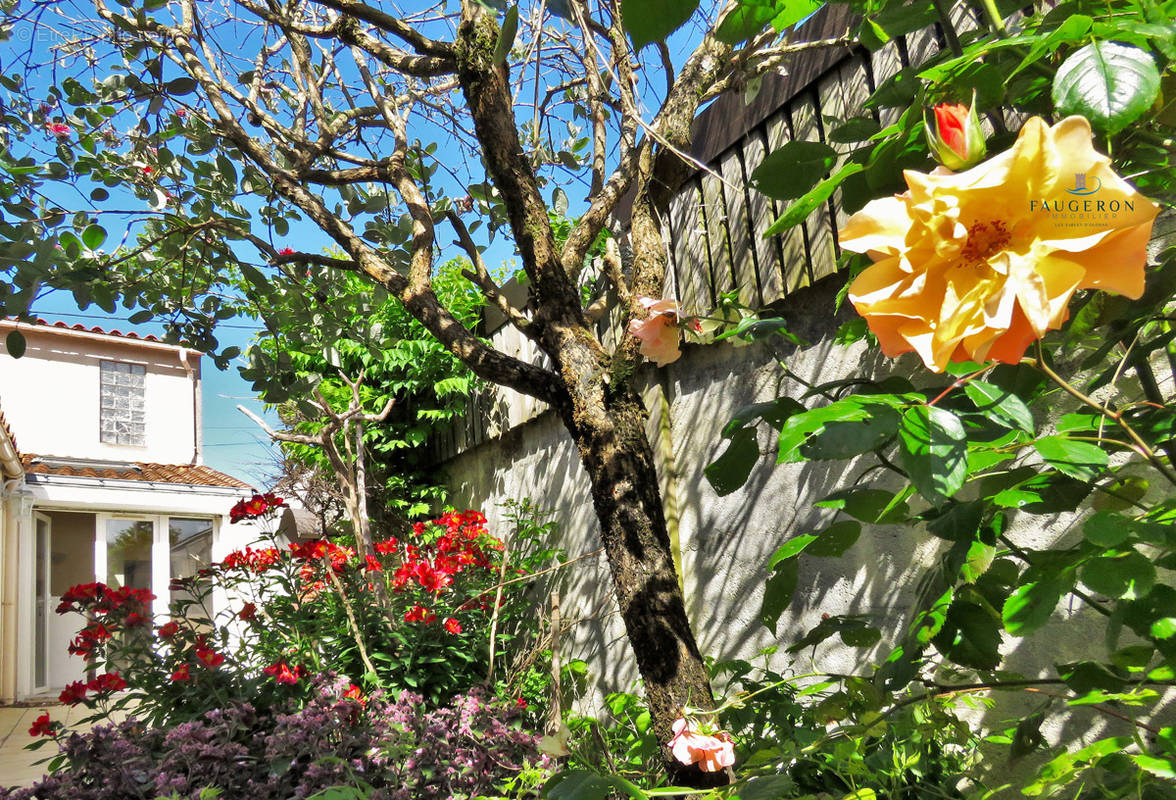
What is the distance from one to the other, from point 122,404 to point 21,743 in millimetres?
6590

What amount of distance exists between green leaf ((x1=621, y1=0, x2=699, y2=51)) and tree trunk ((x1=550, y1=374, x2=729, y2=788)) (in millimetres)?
1204

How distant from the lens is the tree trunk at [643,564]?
1590 mm

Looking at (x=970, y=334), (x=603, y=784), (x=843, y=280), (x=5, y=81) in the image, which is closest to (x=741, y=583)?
(x=843, y=280)

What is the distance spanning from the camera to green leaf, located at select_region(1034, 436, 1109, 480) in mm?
565

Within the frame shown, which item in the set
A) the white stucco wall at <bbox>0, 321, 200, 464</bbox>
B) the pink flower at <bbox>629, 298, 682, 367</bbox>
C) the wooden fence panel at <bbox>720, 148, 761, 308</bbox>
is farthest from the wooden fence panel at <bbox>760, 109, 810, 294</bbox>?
the white stucco wall at <bbox>0, 321, 200, 464</bbox>

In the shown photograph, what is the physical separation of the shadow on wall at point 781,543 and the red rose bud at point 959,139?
0.83 metres

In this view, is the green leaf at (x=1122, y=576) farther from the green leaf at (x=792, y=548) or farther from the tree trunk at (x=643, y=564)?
the tree trunk at (x=643, y=564)

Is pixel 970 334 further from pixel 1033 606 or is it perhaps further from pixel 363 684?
pixel 363 684

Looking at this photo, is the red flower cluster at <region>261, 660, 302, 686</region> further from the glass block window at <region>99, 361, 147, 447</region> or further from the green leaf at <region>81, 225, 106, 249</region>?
the glass block window at <region>99, 361, 147, 447</region>

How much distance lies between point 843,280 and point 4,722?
8.65 metres

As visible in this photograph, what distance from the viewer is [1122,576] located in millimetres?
632

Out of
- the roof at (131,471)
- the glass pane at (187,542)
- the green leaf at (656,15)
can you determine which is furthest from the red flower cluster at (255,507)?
the glass pane at (187,542)

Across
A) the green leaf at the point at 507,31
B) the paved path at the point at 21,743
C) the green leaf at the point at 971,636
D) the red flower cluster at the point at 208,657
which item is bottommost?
the paved path at the point at 21,743

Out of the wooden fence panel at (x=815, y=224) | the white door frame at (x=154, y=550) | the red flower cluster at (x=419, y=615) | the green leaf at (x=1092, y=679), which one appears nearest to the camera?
the green leaf at (x=1092, y=679)
